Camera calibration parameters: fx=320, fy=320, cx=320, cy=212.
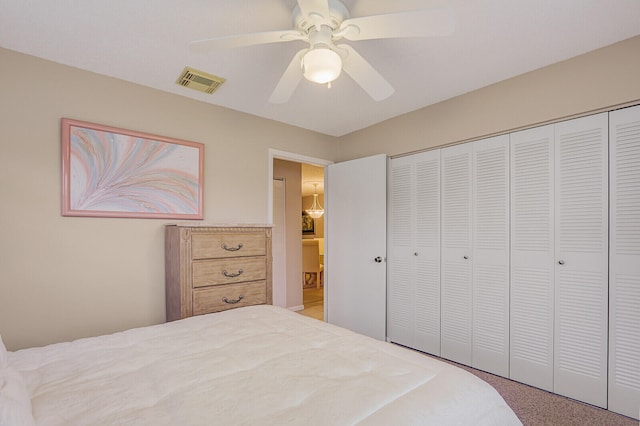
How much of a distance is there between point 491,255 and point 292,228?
2.81 meters

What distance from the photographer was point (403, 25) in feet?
4.50

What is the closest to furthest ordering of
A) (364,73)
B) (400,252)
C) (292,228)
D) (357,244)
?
(364,73) → (400,252) → (357,244) → (292,228)

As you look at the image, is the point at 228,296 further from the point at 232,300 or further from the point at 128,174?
the point at 128,174

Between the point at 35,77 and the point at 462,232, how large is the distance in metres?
3.32

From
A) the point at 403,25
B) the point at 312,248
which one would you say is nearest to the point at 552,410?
the point at 403,25

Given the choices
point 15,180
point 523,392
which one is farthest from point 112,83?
point 523,392

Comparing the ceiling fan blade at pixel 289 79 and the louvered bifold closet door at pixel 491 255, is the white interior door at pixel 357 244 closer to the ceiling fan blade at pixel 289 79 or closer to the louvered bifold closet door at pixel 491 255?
the louvered bifold closet door at pixel 491 255

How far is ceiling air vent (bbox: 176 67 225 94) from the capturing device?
92.0 inches

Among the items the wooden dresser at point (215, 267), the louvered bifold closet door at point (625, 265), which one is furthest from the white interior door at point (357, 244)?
the louvered bifold closet door at point (625, 265)

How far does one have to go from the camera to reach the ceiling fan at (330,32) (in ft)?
4.40

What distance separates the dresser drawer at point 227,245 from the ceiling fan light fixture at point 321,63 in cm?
143

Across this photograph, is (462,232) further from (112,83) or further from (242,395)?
(112,83)

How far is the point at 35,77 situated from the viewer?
2084 mm

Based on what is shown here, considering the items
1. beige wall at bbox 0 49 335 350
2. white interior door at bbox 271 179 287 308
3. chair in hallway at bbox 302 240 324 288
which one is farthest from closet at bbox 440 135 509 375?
chair in hallway at bbox 302 240 324 288
